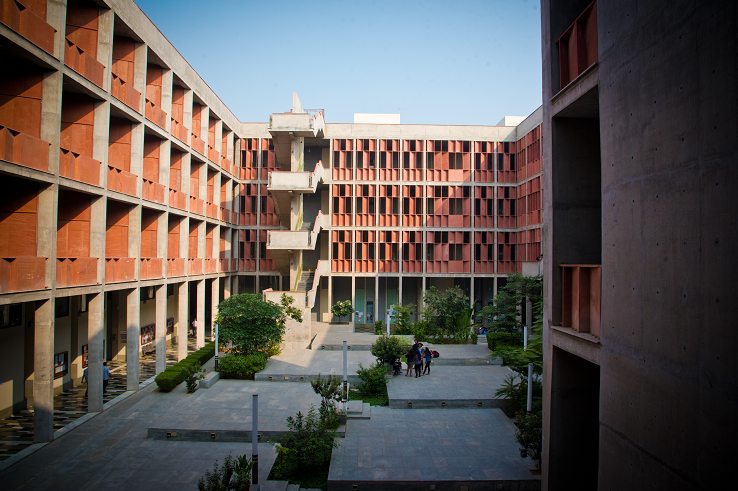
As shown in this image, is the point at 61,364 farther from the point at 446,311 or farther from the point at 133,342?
the point at 446,311

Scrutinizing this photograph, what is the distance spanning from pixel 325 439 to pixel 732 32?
11.3m

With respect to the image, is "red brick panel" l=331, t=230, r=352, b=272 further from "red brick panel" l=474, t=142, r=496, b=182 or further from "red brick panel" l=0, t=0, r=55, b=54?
"red brick panel" l=0, t=0, r=55, b=54

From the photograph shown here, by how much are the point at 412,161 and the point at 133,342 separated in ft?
78.8

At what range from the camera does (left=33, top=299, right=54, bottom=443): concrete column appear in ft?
42.1

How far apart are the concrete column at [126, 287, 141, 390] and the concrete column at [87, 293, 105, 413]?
7.91 feet

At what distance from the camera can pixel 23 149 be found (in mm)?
11969

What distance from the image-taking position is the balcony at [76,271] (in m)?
13.9

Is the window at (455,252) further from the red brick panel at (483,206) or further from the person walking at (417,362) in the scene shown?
the person walking at (417,362)

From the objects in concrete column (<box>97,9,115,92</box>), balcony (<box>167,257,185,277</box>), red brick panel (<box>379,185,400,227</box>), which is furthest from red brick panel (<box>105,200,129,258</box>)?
red brick panel (<box>379,185,400,227</box>)

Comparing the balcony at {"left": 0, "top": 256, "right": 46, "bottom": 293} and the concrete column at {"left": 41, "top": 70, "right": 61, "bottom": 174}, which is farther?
the concrete column at {"left": 41, "top": 70, "right": 61, "bottom": 174}

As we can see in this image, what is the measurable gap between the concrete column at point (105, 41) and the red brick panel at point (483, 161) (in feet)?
86.5

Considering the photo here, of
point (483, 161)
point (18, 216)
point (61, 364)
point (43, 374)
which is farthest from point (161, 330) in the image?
point (483, 161)

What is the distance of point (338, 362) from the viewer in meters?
21.9

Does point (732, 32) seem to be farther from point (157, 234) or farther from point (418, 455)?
point (157, 234)
